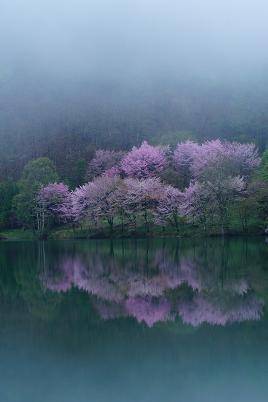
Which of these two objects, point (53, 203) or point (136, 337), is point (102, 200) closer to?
point (53, 203)

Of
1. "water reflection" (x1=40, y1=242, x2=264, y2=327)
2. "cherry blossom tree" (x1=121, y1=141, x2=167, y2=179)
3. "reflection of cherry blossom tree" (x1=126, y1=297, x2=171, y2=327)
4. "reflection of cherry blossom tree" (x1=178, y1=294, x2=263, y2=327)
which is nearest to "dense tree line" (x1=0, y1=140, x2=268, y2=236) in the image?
"cherry blossom tree" (x1=121, y1=141, x2=167, y2=179)

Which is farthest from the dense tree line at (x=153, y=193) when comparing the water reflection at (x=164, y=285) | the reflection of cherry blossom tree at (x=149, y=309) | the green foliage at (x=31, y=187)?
the reflection of cherry blossom tree at (x=149, y=309)

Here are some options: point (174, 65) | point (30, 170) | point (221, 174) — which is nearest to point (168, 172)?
point (221, 174)

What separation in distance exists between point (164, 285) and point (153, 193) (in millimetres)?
37580

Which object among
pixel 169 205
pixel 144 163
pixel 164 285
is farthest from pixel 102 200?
pixel 164 285

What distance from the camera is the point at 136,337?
12547mm

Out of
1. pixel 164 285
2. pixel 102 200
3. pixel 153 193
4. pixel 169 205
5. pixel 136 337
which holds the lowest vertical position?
pixel 136 337

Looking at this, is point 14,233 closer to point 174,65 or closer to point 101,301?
point 101,301

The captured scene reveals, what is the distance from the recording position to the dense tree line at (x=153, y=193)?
54.4m

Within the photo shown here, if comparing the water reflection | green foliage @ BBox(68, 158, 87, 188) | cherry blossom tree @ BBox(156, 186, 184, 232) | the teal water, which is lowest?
the teal water

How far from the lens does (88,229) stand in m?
63.7

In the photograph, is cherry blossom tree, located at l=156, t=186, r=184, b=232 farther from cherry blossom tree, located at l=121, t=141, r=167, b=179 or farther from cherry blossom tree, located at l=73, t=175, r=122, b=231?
cherry blossom tree, located at l=121, t=141, r=167, b=179

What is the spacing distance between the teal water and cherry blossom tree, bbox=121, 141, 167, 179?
138ft

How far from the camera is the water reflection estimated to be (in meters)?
15.2
